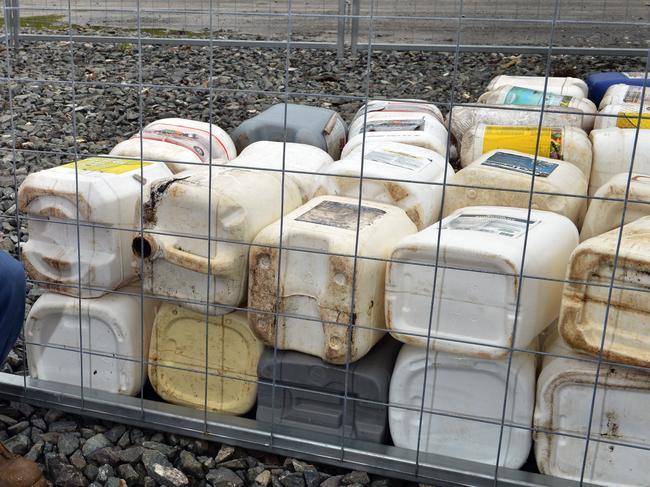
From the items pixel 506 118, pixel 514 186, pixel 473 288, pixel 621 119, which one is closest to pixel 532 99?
pixel 506 118

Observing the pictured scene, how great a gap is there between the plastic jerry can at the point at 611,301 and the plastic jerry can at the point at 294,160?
0.87m

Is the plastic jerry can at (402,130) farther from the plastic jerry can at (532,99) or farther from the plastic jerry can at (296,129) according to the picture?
the plastic jerry can at (532,99)

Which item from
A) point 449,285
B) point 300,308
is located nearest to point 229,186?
point 300,308

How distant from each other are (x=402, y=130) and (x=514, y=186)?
780 mm

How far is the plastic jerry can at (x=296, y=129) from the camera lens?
338 centimetres

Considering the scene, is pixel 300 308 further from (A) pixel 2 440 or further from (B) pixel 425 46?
(B) pixel 425 46

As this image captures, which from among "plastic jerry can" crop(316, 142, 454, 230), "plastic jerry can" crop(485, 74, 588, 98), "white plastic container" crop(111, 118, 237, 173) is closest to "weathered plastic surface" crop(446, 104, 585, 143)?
"plastic jerry can" crop(316, 142, 454, 230)

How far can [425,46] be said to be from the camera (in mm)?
7102

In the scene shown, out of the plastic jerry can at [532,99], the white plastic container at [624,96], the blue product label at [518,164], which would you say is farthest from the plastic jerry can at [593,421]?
the white plastic container at [624,96]

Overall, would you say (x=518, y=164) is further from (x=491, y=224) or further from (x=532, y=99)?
(x=532, y=99)

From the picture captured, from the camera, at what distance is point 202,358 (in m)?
2.25

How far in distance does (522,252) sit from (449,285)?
0.58 feet

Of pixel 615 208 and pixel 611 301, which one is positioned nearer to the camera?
pixel 611 301

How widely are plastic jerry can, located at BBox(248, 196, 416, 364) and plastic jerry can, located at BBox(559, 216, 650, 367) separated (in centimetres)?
43
